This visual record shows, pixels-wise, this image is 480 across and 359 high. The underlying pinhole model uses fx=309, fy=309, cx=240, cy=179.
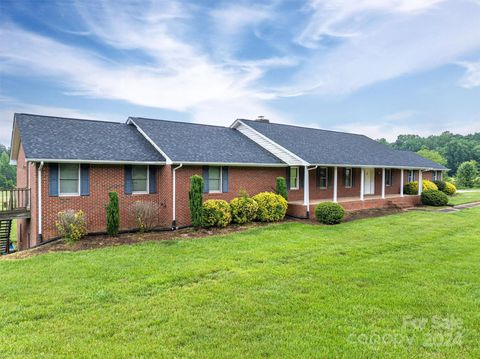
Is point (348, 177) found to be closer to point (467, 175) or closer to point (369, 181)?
point (369, 181)

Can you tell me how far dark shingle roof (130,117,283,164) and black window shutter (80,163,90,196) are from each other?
3.08 metres

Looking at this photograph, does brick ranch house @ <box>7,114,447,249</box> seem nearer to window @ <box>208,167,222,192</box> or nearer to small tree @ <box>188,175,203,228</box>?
window @ <box>208,167,222,192</box>

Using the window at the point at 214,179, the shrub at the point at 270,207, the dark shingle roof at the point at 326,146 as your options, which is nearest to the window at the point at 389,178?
the dark shingle roof at the point at 326,146

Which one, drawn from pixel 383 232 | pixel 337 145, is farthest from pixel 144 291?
pixel 337 145

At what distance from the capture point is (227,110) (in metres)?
29.6

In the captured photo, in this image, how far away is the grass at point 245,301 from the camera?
12.6 feet

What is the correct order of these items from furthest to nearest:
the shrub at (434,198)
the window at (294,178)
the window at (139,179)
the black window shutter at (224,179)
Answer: the shrub at (434,198) < the window at (294,178) < the black window shutter at (224,179) < the window at (139,179)

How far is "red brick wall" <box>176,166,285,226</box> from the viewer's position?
1299cm

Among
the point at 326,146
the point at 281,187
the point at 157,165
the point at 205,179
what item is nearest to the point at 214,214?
the point at 205,179

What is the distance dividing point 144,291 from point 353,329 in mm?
3664

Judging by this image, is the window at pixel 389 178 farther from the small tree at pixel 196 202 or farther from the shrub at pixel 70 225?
the shrub at pixel 70 225

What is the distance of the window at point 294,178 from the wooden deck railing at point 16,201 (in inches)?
478

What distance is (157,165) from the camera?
13.1 metres

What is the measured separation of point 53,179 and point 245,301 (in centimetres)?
899
